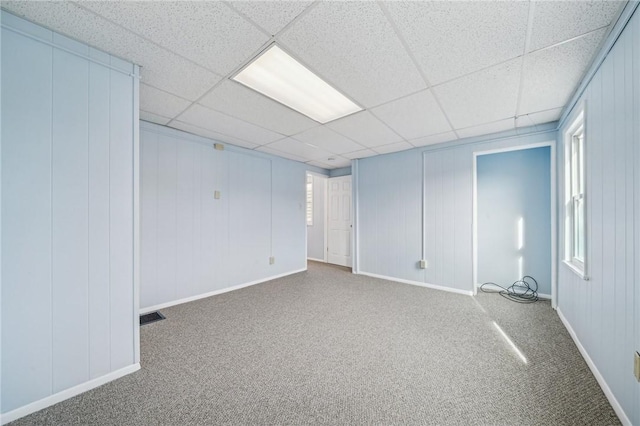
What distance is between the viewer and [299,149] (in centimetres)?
407

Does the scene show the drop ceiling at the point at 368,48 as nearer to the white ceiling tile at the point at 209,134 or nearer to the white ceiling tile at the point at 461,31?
the white ceiling tile at the point at 461,31

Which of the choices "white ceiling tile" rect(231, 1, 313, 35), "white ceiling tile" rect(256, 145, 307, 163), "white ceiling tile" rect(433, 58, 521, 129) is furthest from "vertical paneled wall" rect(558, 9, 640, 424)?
"white ceiling tile" rect(256, 145, 307, 163)

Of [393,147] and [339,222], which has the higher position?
[393,147]

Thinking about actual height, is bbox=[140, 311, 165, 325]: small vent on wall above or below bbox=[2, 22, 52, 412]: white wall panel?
below

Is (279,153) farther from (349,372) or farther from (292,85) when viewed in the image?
(349,372)

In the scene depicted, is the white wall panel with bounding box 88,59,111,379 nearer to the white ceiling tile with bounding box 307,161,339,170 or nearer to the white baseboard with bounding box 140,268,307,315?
the white baseboard with bounding box 140,268,307,315

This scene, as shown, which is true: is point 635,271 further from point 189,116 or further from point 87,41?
point 189,116

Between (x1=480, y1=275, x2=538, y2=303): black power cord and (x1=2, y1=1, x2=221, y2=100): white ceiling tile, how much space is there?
4.55m

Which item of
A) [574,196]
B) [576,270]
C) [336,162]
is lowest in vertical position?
[576,270]

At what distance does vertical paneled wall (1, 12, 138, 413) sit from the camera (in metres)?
1.39

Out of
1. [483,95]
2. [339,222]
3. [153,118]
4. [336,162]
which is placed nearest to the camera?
[483,95]

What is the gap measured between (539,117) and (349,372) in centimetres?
345

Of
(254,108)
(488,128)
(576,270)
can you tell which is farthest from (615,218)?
(254,108)

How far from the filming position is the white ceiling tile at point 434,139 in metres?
3.42
